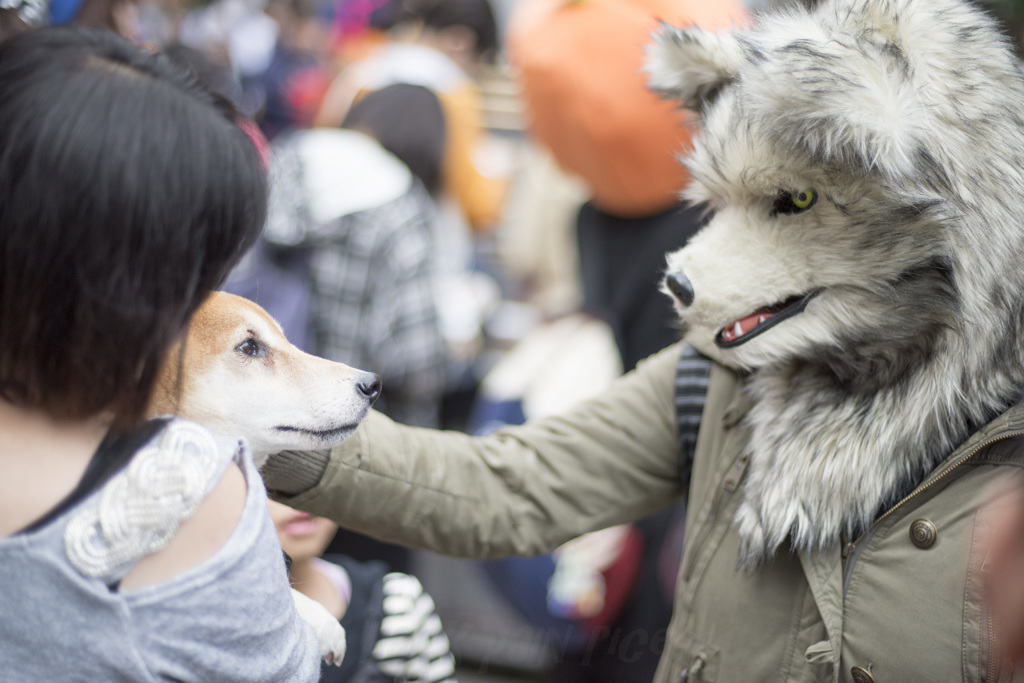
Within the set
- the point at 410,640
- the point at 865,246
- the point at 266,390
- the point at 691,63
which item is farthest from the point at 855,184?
the point at 410,640

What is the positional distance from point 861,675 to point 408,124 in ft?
7.21

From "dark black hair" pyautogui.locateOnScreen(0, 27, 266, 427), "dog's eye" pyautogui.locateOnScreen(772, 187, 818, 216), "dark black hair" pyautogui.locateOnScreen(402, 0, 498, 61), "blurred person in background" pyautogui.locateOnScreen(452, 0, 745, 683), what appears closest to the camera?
"dark black hair" pyautogui.locateOnScreen(0, 27, 266, 427)

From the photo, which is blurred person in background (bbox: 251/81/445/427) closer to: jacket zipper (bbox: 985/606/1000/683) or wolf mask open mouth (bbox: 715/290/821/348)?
wolf mask open mouth (bbox: 715/290/821/348)

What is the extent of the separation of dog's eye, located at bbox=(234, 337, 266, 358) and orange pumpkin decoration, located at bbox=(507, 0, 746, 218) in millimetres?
1525

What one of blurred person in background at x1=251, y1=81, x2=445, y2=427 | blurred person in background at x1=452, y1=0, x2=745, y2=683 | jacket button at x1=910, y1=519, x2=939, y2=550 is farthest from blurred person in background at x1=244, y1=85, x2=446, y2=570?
jacket button at x1=910, y1=519, x2=939, y2=550

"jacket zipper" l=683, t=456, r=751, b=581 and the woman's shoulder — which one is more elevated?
the woman's shoulder

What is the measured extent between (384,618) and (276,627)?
0.63 m

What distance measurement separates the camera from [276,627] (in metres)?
0.87

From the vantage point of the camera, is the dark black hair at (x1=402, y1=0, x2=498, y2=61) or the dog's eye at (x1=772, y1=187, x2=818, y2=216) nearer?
the dog's eye at (x1=772, y1=187, x2=818, y2=216)

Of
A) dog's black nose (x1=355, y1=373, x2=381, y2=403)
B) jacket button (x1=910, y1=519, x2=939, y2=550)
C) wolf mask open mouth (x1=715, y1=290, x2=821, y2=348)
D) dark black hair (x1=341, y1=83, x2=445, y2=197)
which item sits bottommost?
dark black hair (x1=341, y1=83, x2=445, y2=197)

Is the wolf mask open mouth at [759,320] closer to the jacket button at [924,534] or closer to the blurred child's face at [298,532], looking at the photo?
the jacket button at [924,534]

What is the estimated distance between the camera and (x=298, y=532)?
4.87 feet

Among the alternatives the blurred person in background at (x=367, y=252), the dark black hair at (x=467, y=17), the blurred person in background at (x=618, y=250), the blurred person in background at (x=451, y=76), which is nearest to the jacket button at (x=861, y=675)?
the blurred person in background at (x=618, y=250)

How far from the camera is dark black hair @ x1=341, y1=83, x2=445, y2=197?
2764mm
